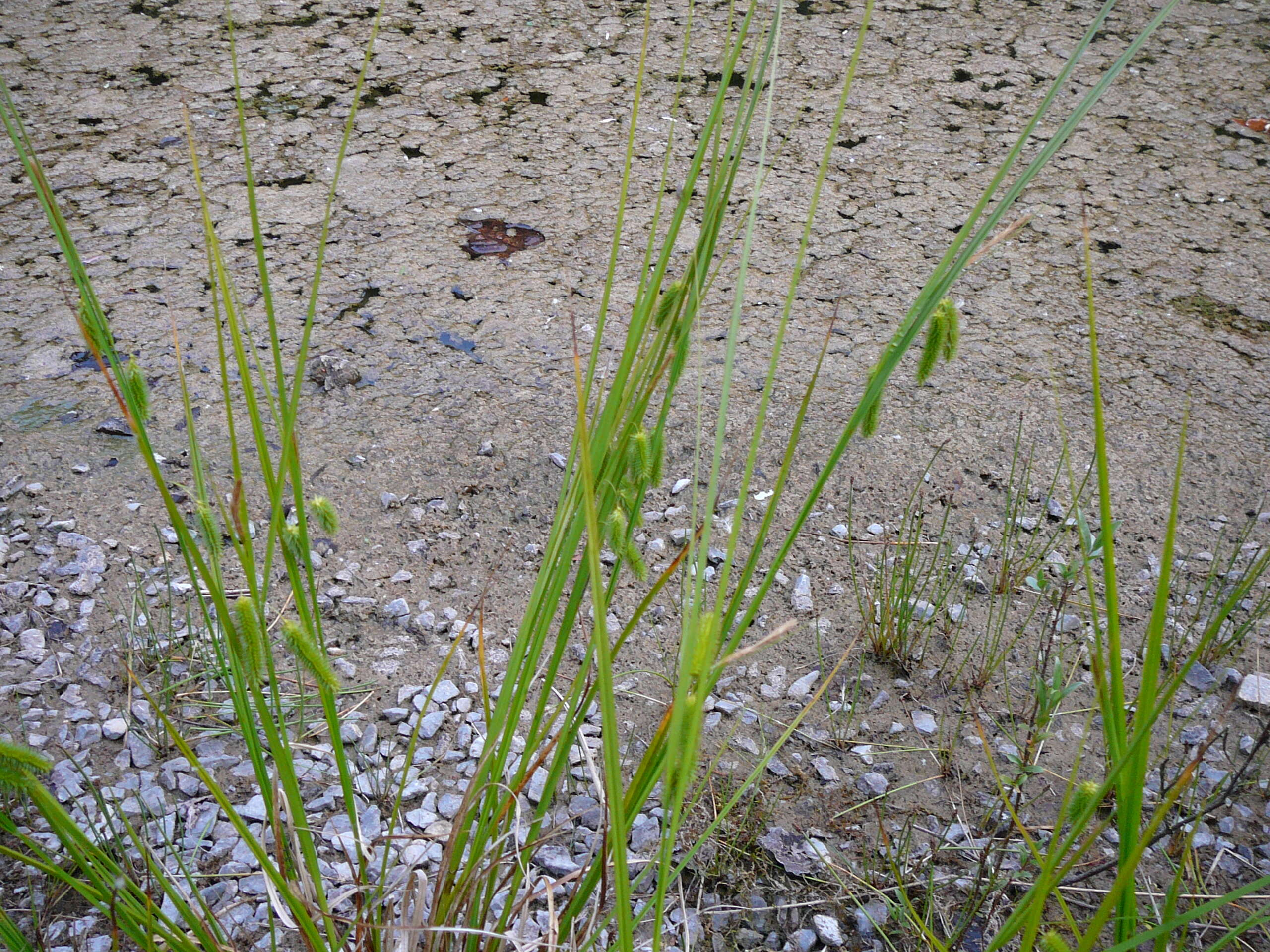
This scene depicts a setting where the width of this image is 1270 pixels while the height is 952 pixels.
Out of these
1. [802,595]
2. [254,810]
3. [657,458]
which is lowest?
[254,810]

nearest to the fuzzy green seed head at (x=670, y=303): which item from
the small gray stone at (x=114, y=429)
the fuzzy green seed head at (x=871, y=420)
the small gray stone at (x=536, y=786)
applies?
the fuzzy green seed head at (x=871, y=420)

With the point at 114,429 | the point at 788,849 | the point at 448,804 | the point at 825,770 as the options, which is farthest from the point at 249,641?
Result: the point at 114,429

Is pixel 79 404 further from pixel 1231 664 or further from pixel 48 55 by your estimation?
pixel 1231 664

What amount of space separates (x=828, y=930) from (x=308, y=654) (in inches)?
34.0

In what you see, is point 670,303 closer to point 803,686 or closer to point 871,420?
point 871,420

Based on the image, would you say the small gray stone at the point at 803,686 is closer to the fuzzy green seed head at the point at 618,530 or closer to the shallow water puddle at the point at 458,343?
the fuzzy green seed head at the point at 618,530

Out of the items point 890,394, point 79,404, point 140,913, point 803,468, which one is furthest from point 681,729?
point 79,404

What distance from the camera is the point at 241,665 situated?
95 centimetres

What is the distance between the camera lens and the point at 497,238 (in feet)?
8.63

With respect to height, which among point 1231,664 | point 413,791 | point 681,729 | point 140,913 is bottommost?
point 413,791

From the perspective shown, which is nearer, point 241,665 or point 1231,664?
point 241,665

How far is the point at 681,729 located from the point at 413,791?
3.12 feet

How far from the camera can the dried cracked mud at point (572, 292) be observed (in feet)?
5.72

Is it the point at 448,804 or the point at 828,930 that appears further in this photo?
the point at 448,804
